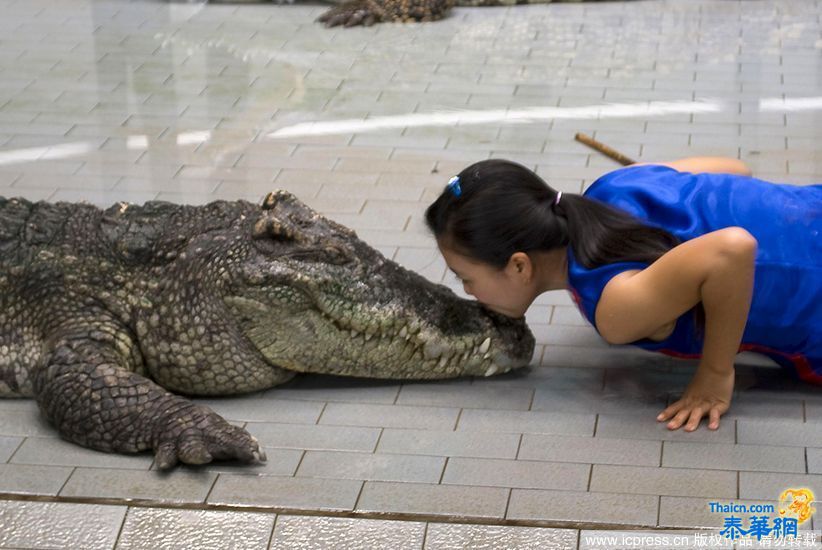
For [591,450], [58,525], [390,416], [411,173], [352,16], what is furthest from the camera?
[352,16]

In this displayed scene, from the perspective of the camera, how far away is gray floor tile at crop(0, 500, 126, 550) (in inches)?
107

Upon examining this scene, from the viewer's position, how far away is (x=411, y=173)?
5020mm

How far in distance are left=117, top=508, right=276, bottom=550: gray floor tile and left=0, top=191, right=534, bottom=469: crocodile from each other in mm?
483

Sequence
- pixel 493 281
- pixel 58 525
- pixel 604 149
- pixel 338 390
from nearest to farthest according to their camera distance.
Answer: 1. pixel 58 525
2. pixel 493 281
3. pixel 338 390
4. pixel 604 149

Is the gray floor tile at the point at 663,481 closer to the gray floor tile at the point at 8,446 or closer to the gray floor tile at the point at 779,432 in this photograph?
the gray floor tile at the point at 779,432

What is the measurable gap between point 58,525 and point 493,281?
3.82 feet

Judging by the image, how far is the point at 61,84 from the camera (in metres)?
6.26

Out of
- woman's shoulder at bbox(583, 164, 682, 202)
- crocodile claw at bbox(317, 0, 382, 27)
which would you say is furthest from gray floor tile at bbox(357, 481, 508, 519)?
crocodile claw at bbox(317, 0, 382, 27)

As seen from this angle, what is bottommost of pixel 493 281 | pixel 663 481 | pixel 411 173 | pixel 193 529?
pixel 411 173

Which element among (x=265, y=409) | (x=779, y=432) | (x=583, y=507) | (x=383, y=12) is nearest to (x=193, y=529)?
(x=265, y=409)

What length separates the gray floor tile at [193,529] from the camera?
269 cm

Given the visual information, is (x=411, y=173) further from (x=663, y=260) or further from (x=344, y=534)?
(x=344, y=534)

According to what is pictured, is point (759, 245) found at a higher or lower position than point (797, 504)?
higher

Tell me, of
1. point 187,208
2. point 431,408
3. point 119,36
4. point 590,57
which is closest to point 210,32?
point 119,36
